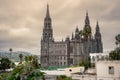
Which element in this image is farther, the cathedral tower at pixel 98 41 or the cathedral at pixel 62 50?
the cathedral tower at pixel 98 41

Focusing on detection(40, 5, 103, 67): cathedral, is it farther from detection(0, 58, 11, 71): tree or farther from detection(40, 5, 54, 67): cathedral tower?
detection(0, 58, 11, 71): tree

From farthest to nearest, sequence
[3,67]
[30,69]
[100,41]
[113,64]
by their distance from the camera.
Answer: [100,41], [3,67], [113,64], [30,69]

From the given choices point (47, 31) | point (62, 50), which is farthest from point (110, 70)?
point (47, 31)

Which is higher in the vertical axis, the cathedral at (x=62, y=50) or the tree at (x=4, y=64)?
the cathedral at (x=62, y=50)

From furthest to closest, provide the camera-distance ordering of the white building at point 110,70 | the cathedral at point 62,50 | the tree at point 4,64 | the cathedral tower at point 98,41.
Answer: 1. the cathedral tower at point 98,41
2. the cathedral at point 62,50
3. the tree at point 4,64
4. the white building at point 110,70

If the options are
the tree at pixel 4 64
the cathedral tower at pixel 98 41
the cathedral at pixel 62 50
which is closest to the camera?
the tree at pixel 4 64

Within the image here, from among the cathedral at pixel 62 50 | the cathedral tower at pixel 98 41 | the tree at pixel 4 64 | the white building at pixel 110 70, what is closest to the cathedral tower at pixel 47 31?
the cathedral at pixel 62 50

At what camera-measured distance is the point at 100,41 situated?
7869 inches

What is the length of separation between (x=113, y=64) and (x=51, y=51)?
12745 centimetres

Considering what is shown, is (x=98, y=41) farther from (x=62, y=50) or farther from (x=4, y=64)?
(x=4, y=64)

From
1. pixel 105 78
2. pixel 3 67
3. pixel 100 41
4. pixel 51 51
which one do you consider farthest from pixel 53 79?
pixel 100 41

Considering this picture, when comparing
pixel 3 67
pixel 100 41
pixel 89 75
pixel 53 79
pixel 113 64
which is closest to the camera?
pixel 113 64

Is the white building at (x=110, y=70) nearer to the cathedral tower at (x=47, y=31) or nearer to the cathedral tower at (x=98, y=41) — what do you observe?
the cathedral tower at (x=47, y=31)

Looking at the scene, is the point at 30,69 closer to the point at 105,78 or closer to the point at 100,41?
the point at 105,78
